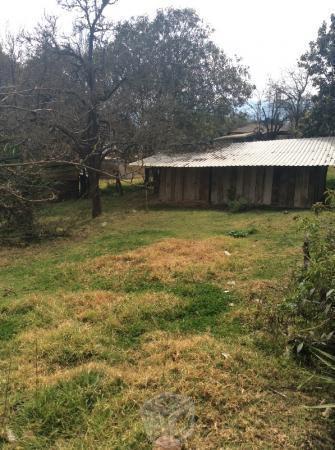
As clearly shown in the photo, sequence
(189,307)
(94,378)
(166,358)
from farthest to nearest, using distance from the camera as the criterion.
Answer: (189,307)
(166,358)
(94,378)

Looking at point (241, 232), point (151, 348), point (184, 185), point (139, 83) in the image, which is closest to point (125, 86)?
point (139, 83)

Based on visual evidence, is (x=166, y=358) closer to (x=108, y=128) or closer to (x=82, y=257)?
(x=82, y=257)

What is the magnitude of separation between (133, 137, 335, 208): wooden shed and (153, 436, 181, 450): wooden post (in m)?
11.6

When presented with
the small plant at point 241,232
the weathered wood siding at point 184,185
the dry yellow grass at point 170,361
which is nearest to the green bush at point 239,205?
the weathered wood siding at point 184,185

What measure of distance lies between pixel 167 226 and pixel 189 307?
6.81 m

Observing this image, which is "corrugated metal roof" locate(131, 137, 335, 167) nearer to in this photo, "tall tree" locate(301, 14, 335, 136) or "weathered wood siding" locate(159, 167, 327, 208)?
"weathered wood siding" locate(159, 167, 327, 208)

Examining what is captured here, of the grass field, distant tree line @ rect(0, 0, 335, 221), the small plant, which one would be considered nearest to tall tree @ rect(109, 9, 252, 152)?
distant tree line @ rect(0, 0, 335, 221)

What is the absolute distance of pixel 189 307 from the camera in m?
5.30

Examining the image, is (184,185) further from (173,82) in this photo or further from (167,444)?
(167,444)

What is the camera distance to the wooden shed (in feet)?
46.7

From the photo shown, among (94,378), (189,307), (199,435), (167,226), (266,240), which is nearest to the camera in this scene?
(199,435)

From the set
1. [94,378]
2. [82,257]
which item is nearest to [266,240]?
[82,257]

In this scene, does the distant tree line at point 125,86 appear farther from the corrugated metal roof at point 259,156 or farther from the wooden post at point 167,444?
the wooden post at point 167,444

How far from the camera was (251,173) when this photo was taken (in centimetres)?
1521
